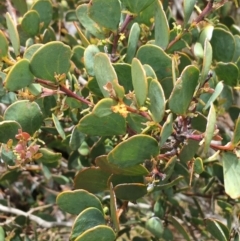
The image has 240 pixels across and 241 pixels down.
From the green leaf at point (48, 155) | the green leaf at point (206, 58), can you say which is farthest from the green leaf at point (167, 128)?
the green leaf at point (48, 155)

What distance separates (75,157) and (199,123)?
503 mm

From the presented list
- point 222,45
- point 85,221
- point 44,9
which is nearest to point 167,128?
point 85,221

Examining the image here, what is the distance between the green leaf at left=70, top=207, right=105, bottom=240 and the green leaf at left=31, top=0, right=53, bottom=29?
0.59 meters

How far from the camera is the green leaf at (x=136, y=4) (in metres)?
1.02

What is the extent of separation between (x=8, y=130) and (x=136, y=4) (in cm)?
39

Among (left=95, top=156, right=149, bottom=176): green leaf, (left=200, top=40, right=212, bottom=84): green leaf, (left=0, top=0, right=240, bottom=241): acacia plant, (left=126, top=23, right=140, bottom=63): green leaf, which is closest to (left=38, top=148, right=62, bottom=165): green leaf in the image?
(left=0, top=0, right=240, bottom=241): acacia plant

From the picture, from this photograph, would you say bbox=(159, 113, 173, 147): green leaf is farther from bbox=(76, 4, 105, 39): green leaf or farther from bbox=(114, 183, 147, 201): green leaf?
bbox=(76, 4, 105, 39): green leaf

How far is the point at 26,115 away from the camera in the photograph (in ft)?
3.54

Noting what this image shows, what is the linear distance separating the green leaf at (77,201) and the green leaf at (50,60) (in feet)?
0.80

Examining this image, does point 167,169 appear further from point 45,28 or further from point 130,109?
point 45,28

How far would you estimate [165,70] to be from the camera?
1.11 metres

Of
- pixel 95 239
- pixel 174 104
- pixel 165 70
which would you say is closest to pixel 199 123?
pixel 165 70

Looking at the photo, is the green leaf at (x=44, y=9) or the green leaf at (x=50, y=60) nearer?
the green leaf at (x=50, y=60)

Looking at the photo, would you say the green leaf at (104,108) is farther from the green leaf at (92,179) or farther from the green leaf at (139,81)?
the green leaf at (92,179)
